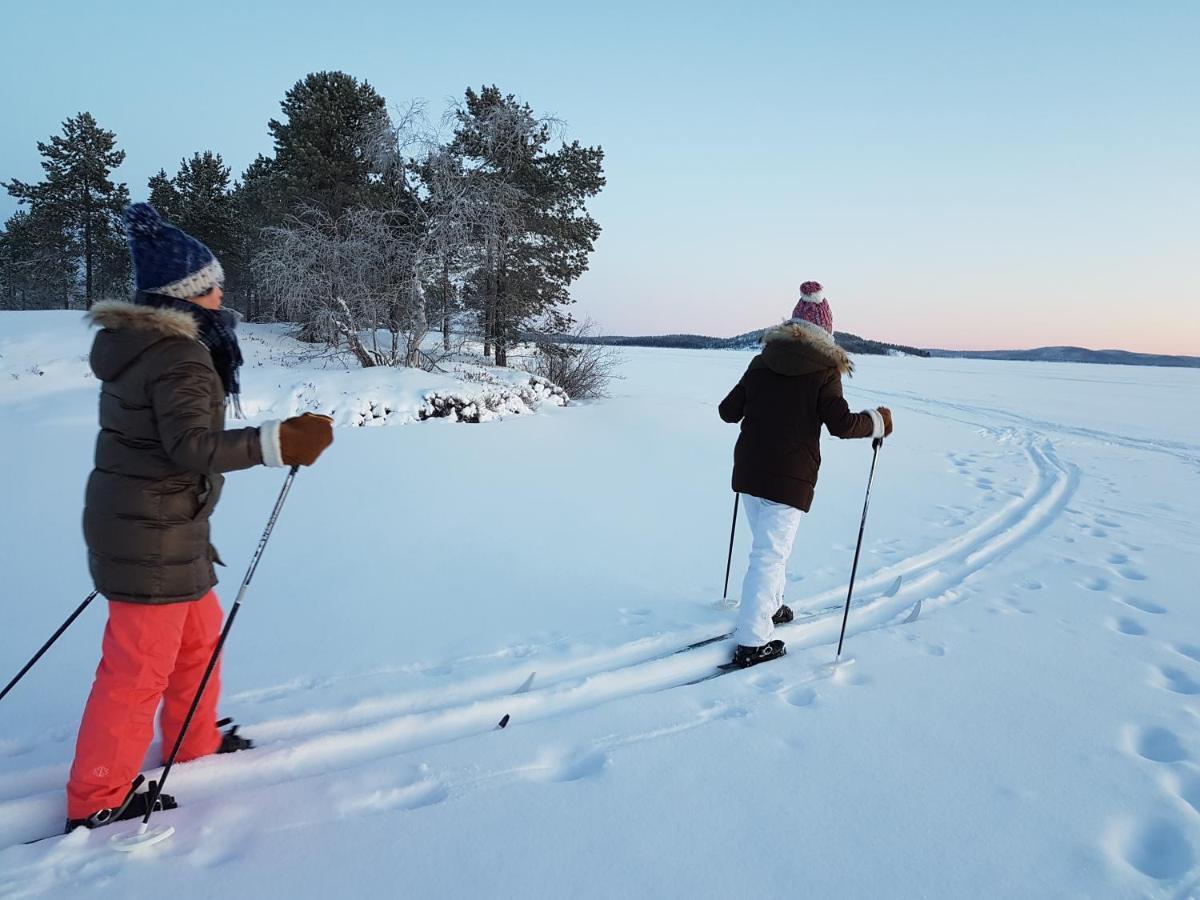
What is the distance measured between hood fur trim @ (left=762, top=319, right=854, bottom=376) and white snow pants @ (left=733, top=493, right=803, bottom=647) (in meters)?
0.76

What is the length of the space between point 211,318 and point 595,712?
2.08 meters

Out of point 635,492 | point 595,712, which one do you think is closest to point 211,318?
point 595,712

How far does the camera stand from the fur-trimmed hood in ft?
5.73

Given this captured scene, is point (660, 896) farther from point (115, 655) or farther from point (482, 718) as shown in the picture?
point (115, 655)

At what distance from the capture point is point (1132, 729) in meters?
2.55

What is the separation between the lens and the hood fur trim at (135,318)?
1746 millimetres

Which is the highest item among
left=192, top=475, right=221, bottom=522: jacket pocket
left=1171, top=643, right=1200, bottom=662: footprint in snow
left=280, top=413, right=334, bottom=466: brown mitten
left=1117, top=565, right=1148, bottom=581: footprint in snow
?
left=280, top=413, right=334, bottom=466: brown mitten

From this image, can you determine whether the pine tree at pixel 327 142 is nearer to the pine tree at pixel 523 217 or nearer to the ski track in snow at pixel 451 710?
the pine tree at pixel 523 217

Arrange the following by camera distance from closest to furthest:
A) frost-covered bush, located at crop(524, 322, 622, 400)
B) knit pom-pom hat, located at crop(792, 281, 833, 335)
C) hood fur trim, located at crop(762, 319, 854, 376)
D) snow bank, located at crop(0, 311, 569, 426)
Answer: hood fur trim, located at crop(762, 319, 854, 376) → knit pom-pom hat, located at crop(792, 281, 833, 335) → snow bank, located at crop(0, 311, 569, 426) → frost-covered bush, located at crop(524, 322, 622, 400)

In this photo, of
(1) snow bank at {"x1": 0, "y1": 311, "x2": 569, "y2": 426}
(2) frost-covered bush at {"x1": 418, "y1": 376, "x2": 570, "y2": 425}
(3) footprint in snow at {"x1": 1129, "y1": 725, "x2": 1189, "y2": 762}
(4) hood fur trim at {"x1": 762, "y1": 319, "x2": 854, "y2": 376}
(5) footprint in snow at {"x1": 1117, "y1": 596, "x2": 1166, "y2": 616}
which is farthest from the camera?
(2) frost-covered bush at {"x1": 418, "y1": 376, "x2": 570, "y2": 425}

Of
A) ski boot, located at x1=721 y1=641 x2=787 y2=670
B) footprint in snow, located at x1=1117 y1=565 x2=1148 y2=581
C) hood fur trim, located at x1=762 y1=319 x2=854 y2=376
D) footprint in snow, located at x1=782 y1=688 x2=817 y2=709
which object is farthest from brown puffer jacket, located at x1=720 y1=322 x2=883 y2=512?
footprint in snow, located at x1=1117 y1=565 x2=1148 y2=581

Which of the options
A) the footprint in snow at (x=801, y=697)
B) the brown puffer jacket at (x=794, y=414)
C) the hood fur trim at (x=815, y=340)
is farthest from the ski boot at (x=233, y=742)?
the hood fur trim at (x=815, y=340)

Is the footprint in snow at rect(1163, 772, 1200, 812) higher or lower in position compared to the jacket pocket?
lower

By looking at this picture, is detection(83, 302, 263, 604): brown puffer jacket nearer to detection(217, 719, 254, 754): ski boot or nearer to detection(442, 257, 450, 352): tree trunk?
detection(217, 719, 254, 754): ski boot
